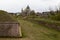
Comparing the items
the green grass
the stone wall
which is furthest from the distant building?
the stone wall

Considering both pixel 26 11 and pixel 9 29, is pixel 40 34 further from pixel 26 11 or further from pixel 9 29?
pixel 26 11

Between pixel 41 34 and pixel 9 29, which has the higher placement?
pixel 9 29

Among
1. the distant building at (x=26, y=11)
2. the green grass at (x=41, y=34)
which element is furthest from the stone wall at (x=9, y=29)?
the distant building at (x=26, y=11)

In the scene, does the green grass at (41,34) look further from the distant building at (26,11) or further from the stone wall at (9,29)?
the distant building at (26,11)

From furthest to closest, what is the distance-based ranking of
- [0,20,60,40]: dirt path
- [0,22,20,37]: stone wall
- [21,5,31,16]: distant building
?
[21,5,31,16]: distant building, [0,22,20,37]: stone wall, [0,20,60,40]: dirt path

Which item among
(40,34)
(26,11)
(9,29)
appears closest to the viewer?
(9,29)

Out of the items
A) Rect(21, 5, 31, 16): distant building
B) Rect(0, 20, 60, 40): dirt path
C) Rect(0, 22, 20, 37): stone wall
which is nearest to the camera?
Rect(0, 20, 60, 40): dirt path

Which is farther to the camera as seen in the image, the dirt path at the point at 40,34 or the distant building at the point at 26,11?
the distant building at the point at 26,11

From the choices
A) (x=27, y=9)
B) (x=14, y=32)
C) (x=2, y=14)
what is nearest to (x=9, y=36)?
(x=14, y=32)

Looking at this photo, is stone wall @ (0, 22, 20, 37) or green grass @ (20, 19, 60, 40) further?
stone wall @ (0, 22, 20, 37)

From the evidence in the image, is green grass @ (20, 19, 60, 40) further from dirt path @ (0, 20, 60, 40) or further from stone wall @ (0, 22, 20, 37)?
stone wall @ (0, 22, 20, 37)

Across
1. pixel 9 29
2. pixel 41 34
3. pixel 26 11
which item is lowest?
pixel 41 34

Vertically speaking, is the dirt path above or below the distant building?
below

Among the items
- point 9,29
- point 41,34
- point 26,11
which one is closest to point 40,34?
point 41,34
